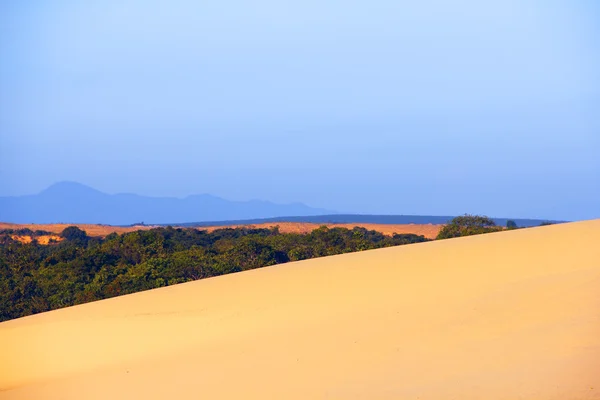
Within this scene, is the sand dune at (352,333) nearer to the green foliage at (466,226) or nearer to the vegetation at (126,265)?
the vegetation at (126,265)

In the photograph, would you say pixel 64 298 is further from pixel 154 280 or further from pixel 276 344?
pixel 276 344

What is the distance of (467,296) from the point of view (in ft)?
38.7

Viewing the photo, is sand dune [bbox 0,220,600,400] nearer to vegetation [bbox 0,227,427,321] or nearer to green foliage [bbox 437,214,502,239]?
vegetation [bbox 0,227,427,321]

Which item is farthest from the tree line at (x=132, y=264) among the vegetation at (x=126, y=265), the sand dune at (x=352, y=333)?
the sand dune at (x=352, y=333)

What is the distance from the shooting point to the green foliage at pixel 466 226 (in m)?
29.2

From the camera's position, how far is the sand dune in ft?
27.9

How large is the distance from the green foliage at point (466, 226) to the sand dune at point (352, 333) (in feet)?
41.8

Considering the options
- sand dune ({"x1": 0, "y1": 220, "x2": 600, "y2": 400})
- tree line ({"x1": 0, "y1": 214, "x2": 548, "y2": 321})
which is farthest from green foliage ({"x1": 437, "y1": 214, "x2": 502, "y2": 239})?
sand dune ({"x1": 0, "y1": 220, "x2": 600, "y2": 400})

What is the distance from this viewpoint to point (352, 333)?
10680 millimetres

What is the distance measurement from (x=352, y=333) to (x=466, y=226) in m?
21.3

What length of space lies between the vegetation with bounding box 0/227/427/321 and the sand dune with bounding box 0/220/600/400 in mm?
7159

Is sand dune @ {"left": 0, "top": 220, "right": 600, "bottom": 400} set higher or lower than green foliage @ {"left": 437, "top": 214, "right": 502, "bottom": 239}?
lower

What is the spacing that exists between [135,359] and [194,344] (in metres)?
0.89

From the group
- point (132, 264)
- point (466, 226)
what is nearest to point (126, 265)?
point (132, 264)
